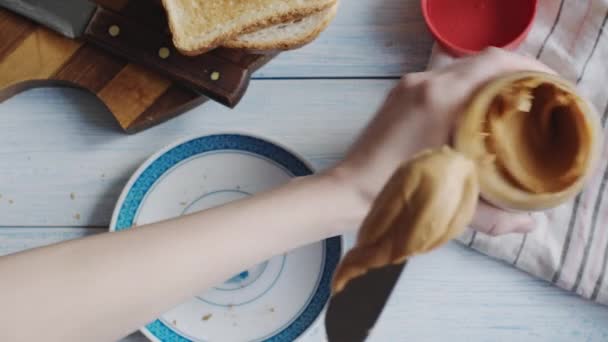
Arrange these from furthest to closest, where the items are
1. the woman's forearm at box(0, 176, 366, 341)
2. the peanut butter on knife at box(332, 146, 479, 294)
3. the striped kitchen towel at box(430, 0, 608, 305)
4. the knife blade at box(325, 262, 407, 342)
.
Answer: the striped kitchen towel at box(430, 0, 608, 305) < the woman's forearm at box(0, 176, 366, 341) < the knife blade at box(325, 262, 407, 342) < the peanut butter on knife at box(332, 146, 479, 294)

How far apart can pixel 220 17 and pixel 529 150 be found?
43cm

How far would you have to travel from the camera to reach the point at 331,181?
711 mm

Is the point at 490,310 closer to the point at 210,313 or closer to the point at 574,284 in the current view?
the point at 574,284

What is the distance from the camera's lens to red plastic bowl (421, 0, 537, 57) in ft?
2.81

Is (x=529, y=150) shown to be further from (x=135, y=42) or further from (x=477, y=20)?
(x=135, y=42)

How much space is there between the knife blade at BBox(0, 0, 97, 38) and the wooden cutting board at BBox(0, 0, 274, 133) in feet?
0.05

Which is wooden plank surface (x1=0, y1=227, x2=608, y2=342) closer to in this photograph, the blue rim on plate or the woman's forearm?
the blue rim on plate

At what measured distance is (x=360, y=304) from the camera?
22.1 inches

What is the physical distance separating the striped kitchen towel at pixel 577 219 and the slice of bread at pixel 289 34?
14cm

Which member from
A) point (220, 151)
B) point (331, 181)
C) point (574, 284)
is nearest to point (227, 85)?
point (220, 151)

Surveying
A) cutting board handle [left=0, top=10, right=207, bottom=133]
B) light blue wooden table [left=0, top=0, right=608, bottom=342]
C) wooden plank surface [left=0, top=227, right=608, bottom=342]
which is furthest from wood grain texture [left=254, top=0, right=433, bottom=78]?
wooden plank surface [left=0, top=227, right=608, bottom=342]

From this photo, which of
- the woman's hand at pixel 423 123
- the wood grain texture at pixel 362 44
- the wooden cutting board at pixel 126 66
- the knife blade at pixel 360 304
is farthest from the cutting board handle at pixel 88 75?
the knife blade at pixel 360 304

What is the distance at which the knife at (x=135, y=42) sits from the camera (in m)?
0.85

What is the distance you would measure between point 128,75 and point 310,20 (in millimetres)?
227
